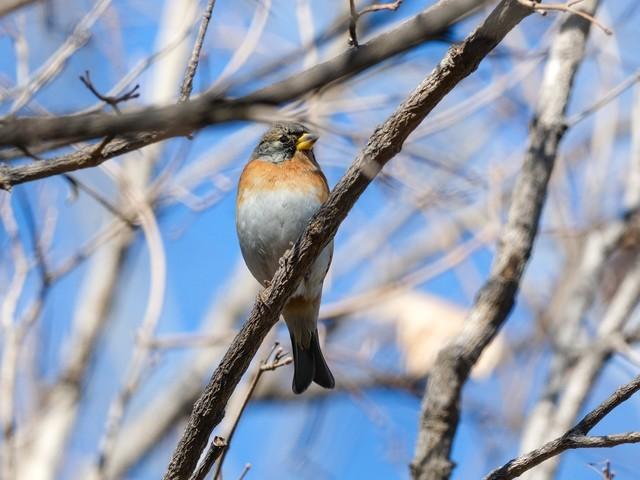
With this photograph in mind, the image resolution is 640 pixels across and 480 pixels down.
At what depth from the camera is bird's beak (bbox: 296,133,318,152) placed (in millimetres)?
4957

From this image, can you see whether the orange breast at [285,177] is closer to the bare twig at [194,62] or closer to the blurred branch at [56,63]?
the blurred branch at [56,63]

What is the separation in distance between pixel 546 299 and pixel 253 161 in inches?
147

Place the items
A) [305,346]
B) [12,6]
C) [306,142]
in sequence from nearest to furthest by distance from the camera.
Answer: [12,6], [305,346], [306,142]

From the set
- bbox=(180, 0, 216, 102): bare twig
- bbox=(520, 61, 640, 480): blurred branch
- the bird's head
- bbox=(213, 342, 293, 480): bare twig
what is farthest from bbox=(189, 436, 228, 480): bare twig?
bbox=(520, 61, 640, 480): blurred branch

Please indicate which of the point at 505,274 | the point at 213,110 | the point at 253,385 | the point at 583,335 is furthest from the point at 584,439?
the point at 583,335

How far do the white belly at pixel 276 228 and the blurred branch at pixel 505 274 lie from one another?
748 mm

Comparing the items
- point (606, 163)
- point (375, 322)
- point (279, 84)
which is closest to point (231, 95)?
point (279, 84)

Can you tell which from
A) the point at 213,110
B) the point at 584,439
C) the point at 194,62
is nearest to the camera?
the point at 213,110

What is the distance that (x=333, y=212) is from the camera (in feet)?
9.80

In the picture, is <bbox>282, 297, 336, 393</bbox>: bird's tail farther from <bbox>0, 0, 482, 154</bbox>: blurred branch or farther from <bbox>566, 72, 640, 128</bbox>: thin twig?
<bbox>0, 0, 482, 154</bbox>: blurred branch

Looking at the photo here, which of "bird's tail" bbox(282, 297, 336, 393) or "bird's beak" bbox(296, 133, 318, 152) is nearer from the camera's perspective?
"bird's tail" bbox(282, 297, 336, 393)

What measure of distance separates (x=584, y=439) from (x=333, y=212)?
106 centimetres

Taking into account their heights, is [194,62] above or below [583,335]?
below

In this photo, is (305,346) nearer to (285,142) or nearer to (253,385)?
(285,142)
